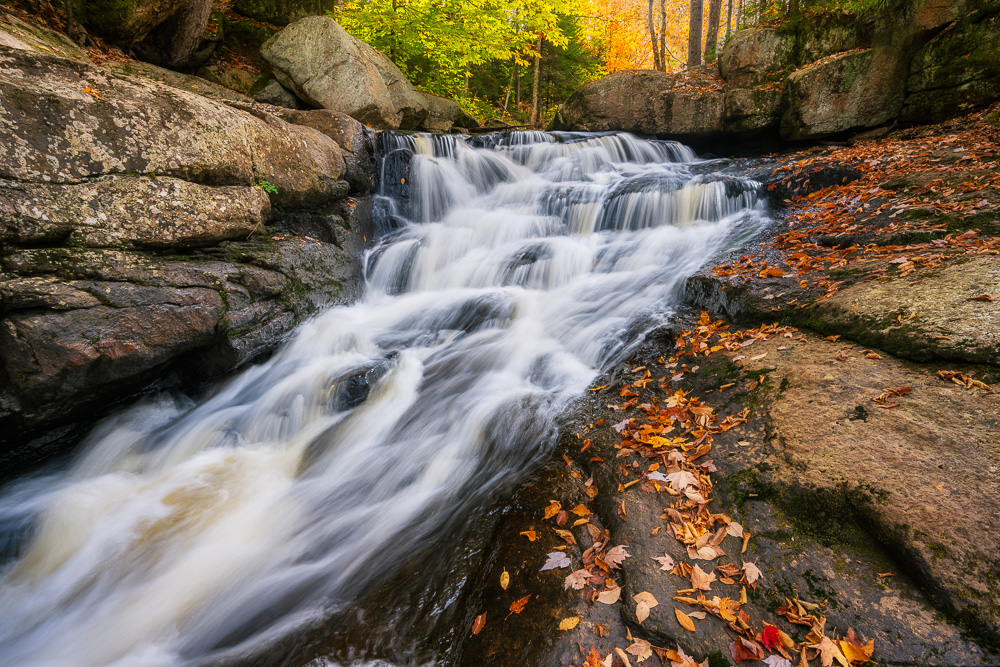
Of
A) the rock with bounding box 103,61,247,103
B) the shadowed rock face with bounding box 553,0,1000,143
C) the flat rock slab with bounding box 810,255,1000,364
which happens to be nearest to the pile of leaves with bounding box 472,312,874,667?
the flat rock slab with bounding box 810,255,1000,364

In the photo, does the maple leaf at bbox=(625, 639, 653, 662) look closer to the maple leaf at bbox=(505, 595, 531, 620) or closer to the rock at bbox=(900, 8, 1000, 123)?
the maple leaf at bbox=(505, 595, 531, 620)

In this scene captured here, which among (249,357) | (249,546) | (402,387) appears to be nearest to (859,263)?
(402,387)

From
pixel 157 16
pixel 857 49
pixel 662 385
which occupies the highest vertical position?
pixel 157 16

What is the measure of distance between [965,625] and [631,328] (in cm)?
370

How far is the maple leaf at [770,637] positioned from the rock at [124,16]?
40.6 feet

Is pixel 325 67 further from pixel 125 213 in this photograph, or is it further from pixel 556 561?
pixel 556 561

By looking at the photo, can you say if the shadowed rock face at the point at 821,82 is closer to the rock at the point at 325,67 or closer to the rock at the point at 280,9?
the rock at the point at 325,67

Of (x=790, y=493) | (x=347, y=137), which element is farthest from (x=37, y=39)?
(x=790, y=493)

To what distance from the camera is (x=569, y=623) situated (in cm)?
225

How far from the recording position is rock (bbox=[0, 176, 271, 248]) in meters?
3.76

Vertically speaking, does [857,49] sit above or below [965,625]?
above

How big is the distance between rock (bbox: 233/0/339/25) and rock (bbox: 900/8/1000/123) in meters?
14.6

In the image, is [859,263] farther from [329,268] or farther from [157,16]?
[157,16]

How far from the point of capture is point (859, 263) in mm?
4469
